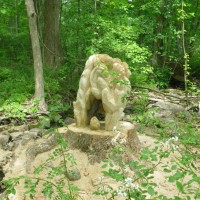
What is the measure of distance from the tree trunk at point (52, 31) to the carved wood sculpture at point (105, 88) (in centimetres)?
558

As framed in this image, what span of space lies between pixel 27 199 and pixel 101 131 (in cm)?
161

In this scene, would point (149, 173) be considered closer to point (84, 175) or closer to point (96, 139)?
point (84, 175)

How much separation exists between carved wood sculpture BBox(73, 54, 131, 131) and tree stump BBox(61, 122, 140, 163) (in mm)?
242

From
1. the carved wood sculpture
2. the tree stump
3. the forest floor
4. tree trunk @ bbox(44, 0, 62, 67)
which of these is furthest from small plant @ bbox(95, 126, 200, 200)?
tree trunk @ bbox(44, 0, 62, 67)

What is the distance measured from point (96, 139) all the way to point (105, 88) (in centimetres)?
85

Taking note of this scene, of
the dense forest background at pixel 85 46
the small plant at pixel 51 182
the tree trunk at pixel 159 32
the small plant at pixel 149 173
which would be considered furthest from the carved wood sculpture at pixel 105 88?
the tree trunk at pixel 159 32

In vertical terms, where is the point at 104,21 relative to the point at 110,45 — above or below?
above

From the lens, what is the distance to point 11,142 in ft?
18.7

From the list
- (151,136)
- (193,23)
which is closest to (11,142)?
(151,136)

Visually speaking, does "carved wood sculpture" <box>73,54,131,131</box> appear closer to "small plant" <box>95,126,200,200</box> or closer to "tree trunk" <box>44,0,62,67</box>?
"small plant" <box>95,126,200,200</box>

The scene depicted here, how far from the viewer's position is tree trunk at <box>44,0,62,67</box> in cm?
991

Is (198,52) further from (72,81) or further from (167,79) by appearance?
(72,81)

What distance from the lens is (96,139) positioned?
14.7ft

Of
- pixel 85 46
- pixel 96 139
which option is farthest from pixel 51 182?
pixel 85 46
